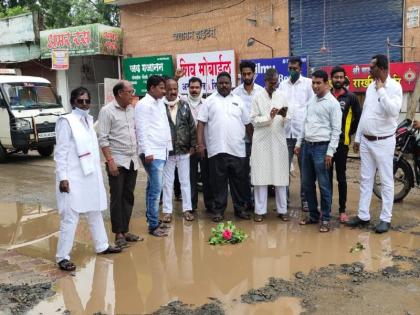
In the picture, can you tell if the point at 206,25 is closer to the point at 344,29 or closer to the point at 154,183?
the point at 344,29

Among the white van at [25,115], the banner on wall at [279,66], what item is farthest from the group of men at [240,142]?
the banner on wall at [279,66]

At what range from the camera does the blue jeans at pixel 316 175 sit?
537cm

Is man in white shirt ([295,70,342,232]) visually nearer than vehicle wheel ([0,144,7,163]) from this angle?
Yes

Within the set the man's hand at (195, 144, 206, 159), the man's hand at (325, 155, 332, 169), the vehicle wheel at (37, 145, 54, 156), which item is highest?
the man's hand at (195, 144, 206, 159)

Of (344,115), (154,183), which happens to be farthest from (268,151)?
(154,183)

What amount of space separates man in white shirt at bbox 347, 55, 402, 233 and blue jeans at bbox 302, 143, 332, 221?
0.40 metres

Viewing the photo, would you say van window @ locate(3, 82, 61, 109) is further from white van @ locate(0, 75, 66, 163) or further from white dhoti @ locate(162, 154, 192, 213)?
white dhoti @ locate(162, 154, 192, 213)

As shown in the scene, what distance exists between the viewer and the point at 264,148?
5.74 metres

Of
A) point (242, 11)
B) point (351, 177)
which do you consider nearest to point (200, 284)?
point (351, 177)

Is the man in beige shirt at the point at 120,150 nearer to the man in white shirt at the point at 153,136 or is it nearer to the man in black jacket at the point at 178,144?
the man in white shirt at the point at 153,136

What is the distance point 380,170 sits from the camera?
5.27m

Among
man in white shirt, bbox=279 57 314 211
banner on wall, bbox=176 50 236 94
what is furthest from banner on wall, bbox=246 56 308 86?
man in white shirt, bbox=279 57 314 211

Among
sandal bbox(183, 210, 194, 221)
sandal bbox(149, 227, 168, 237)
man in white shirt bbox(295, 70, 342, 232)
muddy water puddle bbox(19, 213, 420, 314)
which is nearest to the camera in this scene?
muddy water puddle bbox(19, 213, 420, 314)

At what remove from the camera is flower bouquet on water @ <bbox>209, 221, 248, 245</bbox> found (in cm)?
505
